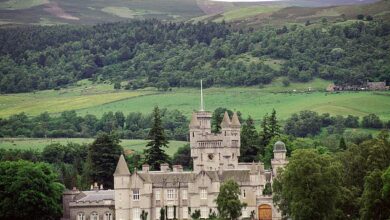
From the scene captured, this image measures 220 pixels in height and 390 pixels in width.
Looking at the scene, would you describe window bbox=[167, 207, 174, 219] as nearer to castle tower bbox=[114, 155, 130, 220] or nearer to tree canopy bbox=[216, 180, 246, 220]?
castle tower bbox=[114, 155, 130, 220]

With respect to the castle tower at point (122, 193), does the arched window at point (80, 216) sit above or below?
below

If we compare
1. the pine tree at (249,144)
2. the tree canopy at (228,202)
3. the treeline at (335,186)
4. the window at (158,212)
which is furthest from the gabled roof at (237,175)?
the pine tree at (249,144)

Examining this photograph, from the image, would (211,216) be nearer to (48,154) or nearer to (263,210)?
(263,210)

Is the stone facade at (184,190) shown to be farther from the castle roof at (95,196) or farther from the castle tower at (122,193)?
the castle roof at (95,196)

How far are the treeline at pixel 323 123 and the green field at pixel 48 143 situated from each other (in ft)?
67.0

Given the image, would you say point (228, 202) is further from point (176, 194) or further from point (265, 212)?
point (176, 194)

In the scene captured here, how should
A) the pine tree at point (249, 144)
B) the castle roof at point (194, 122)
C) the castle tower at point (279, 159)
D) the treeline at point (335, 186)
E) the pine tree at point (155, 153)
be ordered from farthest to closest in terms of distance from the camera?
the pine tree at point (249, 144) < the pine tree at point (155, 153) < the castle roof at point (194, 122) < the castle tower at point (279, 159) < the treeline at point (335, 186)

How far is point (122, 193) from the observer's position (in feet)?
358

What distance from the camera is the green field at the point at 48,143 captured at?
16612 centimetres

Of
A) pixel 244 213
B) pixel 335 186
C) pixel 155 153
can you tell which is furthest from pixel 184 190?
pixel 155 153

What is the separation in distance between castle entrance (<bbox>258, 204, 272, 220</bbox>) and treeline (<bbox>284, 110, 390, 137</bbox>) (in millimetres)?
68900

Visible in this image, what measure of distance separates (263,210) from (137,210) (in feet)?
40.1

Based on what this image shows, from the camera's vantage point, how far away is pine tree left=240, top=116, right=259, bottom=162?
132000 millimetres

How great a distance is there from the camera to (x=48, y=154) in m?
150
